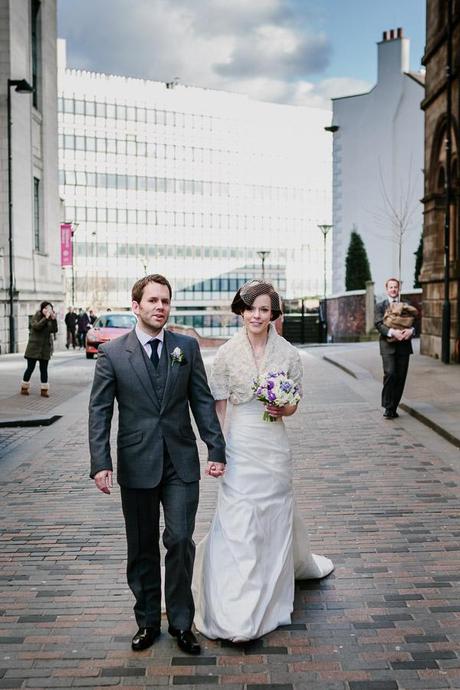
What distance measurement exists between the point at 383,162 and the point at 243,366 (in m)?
57.8

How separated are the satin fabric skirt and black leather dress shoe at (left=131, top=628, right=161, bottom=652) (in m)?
0.29

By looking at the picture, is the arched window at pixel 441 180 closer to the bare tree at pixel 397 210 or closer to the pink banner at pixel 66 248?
the pink banner at pixel 66 248

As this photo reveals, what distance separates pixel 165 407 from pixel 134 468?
1.15ft

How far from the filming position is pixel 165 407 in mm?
4445

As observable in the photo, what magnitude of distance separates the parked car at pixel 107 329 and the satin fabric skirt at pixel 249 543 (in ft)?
76.2

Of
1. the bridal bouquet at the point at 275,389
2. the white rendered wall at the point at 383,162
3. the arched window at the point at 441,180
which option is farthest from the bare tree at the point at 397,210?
the bridal bouquet at the point at 275,389

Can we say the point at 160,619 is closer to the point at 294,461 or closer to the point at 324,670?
the point at 324,670

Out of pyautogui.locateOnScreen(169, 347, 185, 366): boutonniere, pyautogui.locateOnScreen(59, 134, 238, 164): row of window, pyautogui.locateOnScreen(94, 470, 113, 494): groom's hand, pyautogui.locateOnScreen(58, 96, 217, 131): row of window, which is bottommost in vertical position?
pyautogui.locateOnScreen(94, 470, 113, 494): groom's hand

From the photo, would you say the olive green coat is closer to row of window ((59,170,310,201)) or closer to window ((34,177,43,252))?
window ((34,177,43,252))

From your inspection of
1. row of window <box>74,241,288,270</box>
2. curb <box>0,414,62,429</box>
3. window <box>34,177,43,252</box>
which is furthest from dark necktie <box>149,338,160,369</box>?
row of window <box>74,241,288,270</box>

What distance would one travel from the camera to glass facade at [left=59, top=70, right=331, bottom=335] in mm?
99062

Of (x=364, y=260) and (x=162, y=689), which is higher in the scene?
(x=364, y=260)

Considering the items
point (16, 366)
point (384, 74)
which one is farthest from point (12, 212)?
point (384, 74)

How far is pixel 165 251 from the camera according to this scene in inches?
4131
